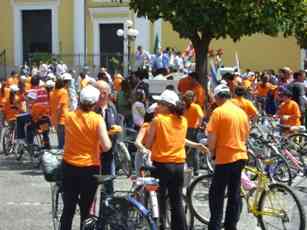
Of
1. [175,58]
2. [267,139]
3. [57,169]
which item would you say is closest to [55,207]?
[57,169]

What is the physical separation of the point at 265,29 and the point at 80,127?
736cm

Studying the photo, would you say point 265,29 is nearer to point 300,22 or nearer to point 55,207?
point 300,22

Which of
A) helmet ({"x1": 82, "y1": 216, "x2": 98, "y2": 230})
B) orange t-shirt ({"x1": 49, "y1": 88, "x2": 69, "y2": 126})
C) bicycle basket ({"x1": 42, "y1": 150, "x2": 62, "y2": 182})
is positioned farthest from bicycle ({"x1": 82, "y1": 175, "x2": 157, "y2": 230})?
orange t-shirt ({"x1": 49, "y1": 88, "x2": 69, "y2": 126})

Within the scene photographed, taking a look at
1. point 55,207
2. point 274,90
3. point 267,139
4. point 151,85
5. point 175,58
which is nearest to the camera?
point 55,207

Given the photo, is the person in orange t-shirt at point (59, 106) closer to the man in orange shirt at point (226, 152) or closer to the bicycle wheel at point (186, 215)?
the bicycle wheel at point (186, 215)

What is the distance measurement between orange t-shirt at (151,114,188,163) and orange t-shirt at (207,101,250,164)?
380 millimetres

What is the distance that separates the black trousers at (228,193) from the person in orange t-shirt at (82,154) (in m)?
1.30

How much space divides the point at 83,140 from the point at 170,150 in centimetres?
98

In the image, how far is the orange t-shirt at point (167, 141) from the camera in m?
7.11

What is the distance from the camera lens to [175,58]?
31.0 metres

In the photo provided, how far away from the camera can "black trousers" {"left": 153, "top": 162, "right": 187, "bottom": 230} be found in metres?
7.11

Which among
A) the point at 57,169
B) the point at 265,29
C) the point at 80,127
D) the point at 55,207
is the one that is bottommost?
the point at 55,207

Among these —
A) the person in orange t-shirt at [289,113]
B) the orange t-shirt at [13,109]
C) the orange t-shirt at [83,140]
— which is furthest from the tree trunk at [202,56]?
the orange t-shirt at [83,140]

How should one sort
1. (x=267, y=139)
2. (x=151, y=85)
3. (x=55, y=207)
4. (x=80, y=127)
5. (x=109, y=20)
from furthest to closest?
1. (x=109, y=20)
2. (x=151, y=85)
3. (x=267, y=139)
4. (x=55, y=207)
5. (x=80, y=127)
